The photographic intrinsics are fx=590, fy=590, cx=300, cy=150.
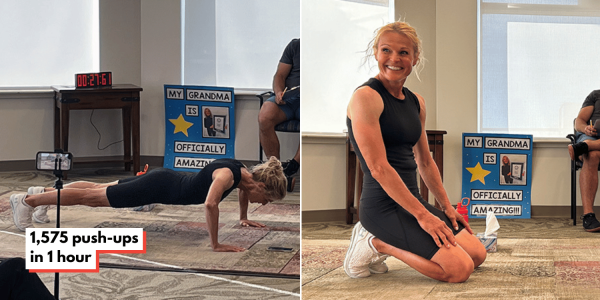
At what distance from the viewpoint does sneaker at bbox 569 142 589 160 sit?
8.45 feet

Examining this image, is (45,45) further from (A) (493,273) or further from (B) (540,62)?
(B) (540,62)

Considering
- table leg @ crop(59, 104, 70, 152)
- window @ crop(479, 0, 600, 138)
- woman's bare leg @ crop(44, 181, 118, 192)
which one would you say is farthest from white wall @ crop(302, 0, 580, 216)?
table leg @ crop(59, 104, 70, 152)

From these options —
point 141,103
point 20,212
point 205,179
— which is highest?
point 141,103

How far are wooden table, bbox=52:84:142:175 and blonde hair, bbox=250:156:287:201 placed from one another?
391mm

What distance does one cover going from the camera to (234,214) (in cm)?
206

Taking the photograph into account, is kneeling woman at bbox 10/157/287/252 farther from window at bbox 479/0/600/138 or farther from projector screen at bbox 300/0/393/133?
window at bbox 479/0/600/138

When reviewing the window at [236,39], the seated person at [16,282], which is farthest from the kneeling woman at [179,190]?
the seated person at [16,282]

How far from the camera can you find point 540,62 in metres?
2.87

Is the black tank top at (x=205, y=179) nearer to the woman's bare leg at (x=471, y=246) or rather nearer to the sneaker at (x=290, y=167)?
the sneaker at (x=290, y=167)

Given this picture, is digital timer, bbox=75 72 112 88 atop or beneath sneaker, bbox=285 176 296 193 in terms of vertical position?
atop

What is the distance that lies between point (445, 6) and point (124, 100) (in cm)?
141

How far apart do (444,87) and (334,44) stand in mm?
525

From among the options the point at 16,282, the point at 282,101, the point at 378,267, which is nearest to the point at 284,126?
the point at 282,101

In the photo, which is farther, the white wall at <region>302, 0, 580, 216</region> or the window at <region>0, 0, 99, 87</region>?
the white wall at <region>302, 0, 580, 216</region>
